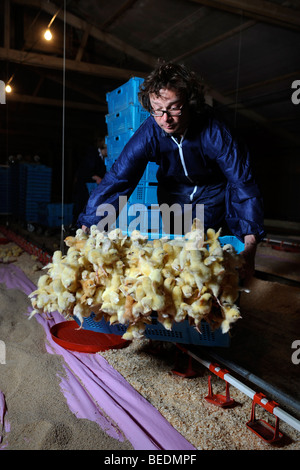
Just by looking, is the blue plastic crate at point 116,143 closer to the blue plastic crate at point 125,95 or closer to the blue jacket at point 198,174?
the blue plastic crate at point 125,95

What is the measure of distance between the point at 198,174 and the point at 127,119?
6.94 ft

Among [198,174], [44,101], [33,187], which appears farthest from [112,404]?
[44,101]

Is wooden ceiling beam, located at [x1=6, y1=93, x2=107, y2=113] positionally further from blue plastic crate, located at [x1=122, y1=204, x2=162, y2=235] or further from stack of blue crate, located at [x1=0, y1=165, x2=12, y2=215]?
blue plastic crate, located at [x1=122, y1=204, x2=162, y2=235]

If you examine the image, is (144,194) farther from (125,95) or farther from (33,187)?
(33,187)

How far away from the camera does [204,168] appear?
2258 millimetres

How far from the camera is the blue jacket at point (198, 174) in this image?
1.97 m

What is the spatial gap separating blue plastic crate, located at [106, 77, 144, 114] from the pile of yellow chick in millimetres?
2809

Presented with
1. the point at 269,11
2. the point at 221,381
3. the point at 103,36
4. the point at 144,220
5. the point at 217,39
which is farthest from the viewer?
the point at 103,36

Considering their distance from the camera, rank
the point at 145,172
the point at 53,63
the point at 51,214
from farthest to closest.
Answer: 1. the point at 51,214
2. the point at 53,63
3. the point at 145,172

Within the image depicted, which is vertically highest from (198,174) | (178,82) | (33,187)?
(33,187)

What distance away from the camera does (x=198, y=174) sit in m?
2.30

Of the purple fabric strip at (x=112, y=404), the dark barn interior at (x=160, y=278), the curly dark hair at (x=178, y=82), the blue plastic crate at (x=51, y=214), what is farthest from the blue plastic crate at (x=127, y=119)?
the blue plastic crate at (x=51, y=214)

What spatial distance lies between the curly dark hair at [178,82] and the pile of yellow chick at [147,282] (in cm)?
89
